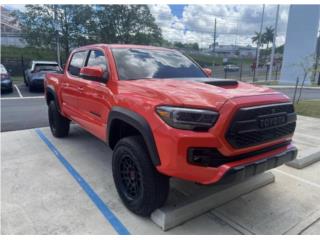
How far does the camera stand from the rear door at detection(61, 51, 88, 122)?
14.7ft

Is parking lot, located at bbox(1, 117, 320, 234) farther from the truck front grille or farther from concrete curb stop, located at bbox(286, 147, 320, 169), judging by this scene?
the truck front grille

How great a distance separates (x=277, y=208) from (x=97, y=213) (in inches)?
81.2

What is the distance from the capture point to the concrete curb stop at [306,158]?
168 inches

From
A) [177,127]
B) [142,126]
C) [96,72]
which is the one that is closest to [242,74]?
[96,72]

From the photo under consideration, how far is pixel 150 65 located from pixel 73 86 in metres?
1.60

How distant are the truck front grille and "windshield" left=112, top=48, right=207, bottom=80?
4.76 feet

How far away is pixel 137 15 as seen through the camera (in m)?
26.6

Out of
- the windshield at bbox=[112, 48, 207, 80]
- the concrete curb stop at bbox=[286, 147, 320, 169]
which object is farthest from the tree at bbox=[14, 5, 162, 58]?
the concrete curb stop at bbox=[286, 147, 320, 169]

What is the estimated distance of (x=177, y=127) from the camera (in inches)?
93.4

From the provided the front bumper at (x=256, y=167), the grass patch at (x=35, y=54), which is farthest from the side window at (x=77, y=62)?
the grass patch at (x=35, y=54)

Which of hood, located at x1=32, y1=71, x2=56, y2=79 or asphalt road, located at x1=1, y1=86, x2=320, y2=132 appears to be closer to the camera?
asphalt road, located at x1=1, y1=86, x2=320, y2=132

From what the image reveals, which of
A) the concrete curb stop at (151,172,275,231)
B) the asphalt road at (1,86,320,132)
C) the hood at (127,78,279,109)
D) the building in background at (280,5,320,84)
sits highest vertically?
the building in background at (280,5,320,84)

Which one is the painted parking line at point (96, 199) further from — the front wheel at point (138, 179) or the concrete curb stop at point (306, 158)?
the concrete curb stop at point (306, 158)

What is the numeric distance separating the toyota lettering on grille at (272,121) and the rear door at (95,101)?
1.80m
